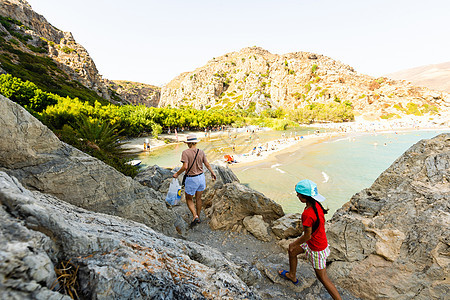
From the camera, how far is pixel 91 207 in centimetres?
327

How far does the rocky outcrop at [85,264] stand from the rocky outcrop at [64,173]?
1.04 m

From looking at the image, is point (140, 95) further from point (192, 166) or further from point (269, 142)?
point (192, 166)

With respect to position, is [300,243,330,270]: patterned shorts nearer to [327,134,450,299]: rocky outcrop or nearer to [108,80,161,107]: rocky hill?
[327,134,450,299]: rocky outcrop

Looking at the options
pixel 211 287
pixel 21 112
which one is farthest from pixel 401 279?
pixel 21 112

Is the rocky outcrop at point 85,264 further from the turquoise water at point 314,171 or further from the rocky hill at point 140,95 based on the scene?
the rocky hill at point 140,95

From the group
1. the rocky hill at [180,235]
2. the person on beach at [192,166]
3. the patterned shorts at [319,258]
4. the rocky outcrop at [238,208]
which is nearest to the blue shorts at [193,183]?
the person on beach at [192,166]

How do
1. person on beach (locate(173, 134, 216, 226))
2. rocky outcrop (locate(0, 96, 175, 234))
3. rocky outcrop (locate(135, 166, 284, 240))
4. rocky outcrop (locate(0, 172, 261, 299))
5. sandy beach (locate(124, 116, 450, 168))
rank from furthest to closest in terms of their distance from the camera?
sandy beach (locate(124, 116, 450, 168))
rocky outcrop (locate(135, 166, 284, 240))
person on beach (locate(173, 134, 216, 226))
rocky outcrop (locate(0, 96, 175, 234))
rocky outcrop (locate(0, 172, 261, 299))

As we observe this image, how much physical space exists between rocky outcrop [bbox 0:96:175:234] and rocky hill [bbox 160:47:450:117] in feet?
327

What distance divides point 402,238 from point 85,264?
4675mm

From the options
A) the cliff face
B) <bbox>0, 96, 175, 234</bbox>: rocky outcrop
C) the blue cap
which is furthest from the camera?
the cliff face

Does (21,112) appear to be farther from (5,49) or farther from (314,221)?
(5,49)

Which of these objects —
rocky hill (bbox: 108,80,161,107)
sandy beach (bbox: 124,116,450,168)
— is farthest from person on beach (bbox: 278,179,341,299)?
rocky hill (bbox: 108,80,161,107)

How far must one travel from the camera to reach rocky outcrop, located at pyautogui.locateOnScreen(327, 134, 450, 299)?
297 cm

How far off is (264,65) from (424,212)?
148124 mm
